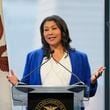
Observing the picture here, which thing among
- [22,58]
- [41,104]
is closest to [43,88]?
[41,104]

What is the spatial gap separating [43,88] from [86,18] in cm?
130

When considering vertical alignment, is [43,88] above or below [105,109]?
above

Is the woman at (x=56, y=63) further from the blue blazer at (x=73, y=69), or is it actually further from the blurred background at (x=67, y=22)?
the blurred background at (x=67, y=22)

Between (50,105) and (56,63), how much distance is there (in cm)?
47

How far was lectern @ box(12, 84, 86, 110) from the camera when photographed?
2076 mm

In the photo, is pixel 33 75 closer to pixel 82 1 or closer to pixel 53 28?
pixel 53 28

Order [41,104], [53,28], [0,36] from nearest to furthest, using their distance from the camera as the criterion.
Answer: [41,104] → [53,28] → [0,36]

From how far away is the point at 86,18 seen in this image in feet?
10.6

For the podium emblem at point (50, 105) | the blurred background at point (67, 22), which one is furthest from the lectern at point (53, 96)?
the blurred background at point (67, 22)

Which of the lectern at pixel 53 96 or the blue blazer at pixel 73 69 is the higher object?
the blue blazer at pixel 73 69

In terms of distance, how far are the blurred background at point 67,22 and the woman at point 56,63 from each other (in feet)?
1.96

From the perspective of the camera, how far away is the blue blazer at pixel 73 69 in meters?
2.49

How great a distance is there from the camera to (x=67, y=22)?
3213 millimetres

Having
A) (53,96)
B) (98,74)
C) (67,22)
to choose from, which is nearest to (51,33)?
(98,74)
